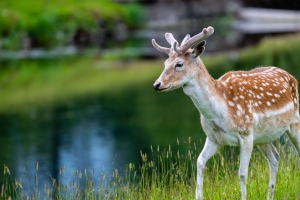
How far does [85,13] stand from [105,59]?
930cm

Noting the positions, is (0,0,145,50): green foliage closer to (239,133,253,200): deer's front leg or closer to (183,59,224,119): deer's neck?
(183,59,224,119): deer's neck

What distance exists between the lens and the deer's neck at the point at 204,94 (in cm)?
639

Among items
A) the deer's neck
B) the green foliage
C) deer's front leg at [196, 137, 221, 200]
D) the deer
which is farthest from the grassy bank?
the deer's neck

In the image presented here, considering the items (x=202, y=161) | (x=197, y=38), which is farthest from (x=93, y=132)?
(x=197, y=38)

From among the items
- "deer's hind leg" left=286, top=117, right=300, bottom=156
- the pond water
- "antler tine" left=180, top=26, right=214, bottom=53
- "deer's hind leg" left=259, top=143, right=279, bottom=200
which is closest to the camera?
"antler tine" left=180, top=26, right=214, bottom=53

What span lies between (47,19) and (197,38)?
34315 millimetres

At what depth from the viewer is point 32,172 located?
14828mm

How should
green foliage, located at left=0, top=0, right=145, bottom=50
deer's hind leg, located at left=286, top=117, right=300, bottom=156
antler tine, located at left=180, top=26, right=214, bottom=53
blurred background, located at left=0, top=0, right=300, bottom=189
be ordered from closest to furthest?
antler tine, located at left=180, top=26, right=214, bottom=53 < deer's hind leg, located at left=286, top=117, right=300, bottom=156 < blurred background, located at left=0, top=0, right=300, bottom=189 < green foliage, located at left=0, top=0, right=145, bottom=50

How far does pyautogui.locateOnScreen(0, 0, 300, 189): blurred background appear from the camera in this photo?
1686 centimetres

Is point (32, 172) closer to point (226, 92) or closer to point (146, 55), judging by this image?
point (226, 92)

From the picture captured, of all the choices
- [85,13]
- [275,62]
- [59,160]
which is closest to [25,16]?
[85,13]

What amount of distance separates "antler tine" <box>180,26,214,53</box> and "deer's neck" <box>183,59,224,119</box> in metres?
0.22

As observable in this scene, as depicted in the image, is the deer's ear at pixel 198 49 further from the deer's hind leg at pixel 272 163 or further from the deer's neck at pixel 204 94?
the deer's hind leg at pixel 272 163

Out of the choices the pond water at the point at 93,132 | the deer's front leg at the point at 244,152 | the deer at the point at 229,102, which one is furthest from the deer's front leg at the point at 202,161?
the pond water at the point at 93,132
